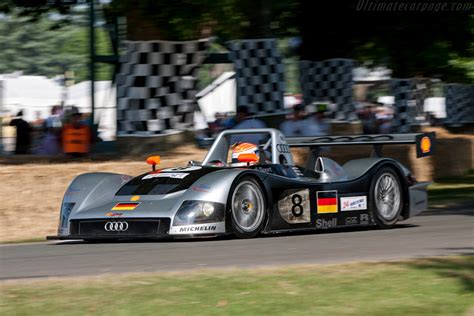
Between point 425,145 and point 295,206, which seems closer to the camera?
point 295,206

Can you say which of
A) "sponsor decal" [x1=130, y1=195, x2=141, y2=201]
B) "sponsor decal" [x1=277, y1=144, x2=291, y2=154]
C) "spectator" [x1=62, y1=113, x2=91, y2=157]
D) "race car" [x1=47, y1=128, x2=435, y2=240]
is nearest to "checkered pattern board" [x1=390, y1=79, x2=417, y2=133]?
"spectator" [x1=62, y1=113, x2=91, y2=157]

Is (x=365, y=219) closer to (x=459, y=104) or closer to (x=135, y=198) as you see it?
(x=135, y=198)

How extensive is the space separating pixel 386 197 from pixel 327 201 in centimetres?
99

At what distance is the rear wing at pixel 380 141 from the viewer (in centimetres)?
1012

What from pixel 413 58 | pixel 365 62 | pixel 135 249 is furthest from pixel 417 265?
pixel 365 62

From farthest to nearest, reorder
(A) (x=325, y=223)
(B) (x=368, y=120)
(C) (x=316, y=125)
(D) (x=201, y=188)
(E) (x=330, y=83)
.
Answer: (B) (x=368, y=120) → (E) (x=330, y=83) → (C) (x=316, y=125) → (A) (x=325, y=223) → (D) (x=201, y=188)

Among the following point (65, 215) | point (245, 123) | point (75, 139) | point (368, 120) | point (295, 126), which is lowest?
point (65, 215)

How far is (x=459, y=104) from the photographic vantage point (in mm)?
31297

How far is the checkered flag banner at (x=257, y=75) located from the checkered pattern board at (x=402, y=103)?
6.38 meters

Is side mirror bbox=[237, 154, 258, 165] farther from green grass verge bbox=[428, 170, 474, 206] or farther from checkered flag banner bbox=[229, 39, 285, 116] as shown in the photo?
checkered flag banner bbox=[229, 39, 285, 116]

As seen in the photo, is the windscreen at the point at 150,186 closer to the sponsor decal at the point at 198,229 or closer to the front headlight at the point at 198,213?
the front headlight at the point at 198,213

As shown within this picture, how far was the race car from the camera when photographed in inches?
336

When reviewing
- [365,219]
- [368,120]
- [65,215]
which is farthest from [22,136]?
[368,120]

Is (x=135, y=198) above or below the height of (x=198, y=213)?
above
